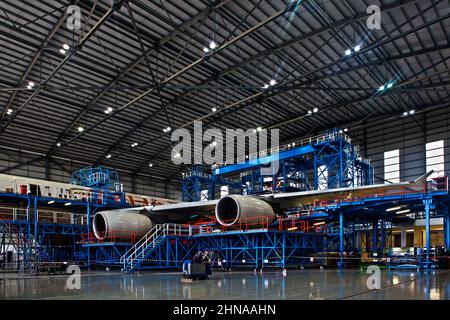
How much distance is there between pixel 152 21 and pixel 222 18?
5.21 m

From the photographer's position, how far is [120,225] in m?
31.9

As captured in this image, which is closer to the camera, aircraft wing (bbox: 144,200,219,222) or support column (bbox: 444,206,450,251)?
support column (bbox: 444,206,450,251)

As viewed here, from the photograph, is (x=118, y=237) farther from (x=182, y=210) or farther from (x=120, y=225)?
(x=182, y=210)

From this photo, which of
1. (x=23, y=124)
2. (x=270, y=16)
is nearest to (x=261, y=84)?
(x=270, y=16)

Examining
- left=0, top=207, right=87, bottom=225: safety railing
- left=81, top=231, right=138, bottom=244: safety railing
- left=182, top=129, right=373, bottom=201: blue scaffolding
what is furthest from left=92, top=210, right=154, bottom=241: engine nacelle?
left=182, top=129, right=373, bottom=201: blue scaffolding

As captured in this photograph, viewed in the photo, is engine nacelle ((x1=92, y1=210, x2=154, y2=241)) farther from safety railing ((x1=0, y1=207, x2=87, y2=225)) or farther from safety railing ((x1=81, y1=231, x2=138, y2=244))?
safety railing ((x1=0, y1=207, x2=87, y2=225))

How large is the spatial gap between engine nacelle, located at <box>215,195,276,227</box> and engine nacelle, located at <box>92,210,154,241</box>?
299 inches

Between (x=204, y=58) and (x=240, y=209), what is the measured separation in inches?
511

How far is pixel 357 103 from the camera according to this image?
161 ft

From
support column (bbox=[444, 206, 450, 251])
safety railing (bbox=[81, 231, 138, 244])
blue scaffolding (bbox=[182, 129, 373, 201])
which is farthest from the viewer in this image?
blue scaffolding (bbox=[182, 129, 373, 201])

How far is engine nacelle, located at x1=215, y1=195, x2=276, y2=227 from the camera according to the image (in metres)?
27.6

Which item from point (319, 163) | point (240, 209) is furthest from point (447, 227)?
point (319, 163)

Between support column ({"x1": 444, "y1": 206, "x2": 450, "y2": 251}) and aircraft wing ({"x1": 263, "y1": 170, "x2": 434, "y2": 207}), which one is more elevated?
aircraft wing ({"x1": 263, "y1": 170, "x2": 434, "y2": 207})
